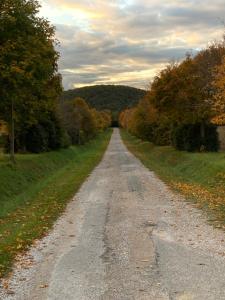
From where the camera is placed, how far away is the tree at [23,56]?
75.7 ft

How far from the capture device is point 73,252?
31.8 ft

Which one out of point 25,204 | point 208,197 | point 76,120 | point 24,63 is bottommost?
point 25,204

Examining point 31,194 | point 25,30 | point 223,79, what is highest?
point 25,30

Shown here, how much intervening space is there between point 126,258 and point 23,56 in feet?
56.5

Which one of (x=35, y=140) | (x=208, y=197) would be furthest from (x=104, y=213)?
(x=35, y=140)

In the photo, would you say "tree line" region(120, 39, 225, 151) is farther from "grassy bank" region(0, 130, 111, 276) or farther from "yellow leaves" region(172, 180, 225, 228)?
"yellow leaves" region(172, 180, 225, 228)

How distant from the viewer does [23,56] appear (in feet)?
79.8

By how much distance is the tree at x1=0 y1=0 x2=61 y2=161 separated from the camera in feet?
75.7

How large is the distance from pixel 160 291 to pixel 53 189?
15529 mm

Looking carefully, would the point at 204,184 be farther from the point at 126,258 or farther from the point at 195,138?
the point at 195,138

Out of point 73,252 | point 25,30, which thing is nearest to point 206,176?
point 25,30

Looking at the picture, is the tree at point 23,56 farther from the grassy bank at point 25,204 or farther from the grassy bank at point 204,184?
the grassy bank at point 204,184

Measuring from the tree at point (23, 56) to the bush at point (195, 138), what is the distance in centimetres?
1459

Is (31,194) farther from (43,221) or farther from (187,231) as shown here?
(187,231)
